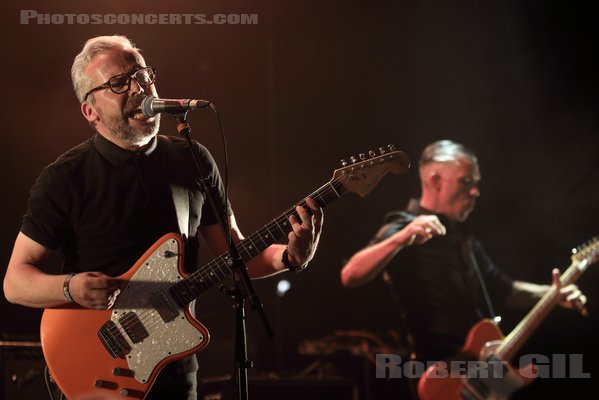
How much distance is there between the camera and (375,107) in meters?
4.51

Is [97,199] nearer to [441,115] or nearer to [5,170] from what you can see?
[5,170]

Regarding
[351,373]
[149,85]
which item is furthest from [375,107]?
[149,85]

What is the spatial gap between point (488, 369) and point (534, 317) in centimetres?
46

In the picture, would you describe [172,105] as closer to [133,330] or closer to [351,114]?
[133,330]

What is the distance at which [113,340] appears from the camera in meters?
2.57

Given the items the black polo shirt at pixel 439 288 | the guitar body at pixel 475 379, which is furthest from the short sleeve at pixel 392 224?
the guitar body at pixel 475 379

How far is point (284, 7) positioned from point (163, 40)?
2.74ft

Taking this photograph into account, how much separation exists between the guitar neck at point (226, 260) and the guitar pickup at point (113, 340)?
0.25 m

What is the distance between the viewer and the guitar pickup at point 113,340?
256 cm

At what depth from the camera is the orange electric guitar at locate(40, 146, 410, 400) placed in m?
2.54

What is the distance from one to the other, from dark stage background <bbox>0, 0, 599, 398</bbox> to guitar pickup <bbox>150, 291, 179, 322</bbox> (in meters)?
1.34

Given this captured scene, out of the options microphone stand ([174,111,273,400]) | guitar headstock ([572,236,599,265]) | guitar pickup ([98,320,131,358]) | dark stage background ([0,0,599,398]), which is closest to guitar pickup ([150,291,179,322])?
guitar pickup ([98,320,131,358])

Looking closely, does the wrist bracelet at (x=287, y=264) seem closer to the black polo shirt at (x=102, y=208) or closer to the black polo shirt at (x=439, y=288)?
the black polo shirt at (x=102, y=208)

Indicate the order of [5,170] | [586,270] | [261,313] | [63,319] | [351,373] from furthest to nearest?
[586,270], [351,373], [5,170], [63,319], [261,313]
